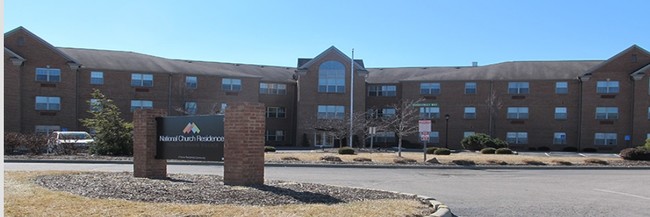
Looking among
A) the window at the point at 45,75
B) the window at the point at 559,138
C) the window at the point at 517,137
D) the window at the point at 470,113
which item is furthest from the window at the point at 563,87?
the window at the point at 45,75

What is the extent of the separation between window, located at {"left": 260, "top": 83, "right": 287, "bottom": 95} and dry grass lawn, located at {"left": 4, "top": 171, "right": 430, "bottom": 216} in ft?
153

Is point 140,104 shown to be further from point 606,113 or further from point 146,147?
point 606,113

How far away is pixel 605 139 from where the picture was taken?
49875 millimetres

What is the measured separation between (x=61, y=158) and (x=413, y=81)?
35658 millimetres

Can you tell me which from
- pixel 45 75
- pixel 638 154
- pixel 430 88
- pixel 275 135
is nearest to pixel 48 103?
pixel 45 75

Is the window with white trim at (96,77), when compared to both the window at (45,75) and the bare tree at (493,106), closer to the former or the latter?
the window at (45,75)

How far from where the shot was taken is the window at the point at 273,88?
55750 mm

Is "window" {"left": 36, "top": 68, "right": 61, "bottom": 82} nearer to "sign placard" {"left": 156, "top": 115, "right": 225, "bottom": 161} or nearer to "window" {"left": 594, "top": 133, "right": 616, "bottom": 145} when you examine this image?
"sign placard" {"left": 156, "top": 115, "right": 225, "bottom": 161}

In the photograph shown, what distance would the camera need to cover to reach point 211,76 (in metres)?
52.2

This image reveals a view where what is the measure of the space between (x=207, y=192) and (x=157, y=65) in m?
Result: 45.0

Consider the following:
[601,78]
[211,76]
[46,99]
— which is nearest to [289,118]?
[211,76]

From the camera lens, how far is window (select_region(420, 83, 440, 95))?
53597 millimetres

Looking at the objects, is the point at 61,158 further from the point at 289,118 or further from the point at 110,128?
the point at 289,118

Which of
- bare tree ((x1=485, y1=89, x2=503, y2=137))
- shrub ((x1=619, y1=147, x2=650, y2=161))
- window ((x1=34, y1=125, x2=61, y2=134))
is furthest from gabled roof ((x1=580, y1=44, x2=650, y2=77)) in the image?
window ((x1=34, y1=125, x2=61, y2=134))
